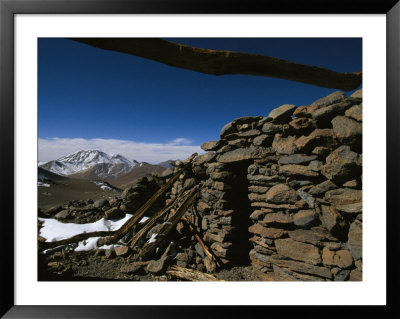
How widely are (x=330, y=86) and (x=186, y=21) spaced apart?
4.83ft

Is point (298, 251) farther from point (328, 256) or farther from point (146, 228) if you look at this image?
point (146, 228)

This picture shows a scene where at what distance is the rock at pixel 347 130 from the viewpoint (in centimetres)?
182

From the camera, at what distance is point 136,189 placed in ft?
15.3

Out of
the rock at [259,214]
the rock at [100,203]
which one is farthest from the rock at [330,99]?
the rock at [100,203]

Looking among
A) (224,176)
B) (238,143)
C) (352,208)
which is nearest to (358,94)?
(352,208)

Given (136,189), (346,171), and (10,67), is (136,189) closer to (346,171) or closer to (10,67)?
(10,67)

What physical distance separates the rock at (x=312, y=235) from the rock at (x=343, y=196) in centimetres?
38

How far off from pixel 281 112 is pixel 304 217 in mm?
1424

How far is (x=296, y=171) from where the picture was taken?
2338 millimetres

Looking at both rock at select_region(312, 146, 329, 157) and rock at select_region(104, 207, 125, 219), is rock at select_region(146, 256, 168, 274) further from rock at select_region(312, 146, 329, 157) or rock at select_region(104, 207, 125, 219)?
rock at select_region(312, 146, 329, 157)

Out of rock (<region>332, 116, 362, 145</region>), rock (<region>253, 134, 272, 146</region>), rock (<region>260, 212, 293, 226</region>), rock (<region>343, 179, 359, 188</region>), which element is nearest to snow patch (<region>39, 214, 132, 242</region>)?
rock (<region>260, 212, 293, 226</region>)

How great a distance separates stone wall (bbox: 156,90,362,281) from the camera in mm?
1921

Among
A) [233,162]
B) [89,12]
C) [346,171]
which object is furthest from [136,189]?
[346,171]

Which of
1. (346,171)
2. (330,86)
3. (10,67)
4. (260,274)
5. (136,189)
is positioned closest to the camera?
(10,67)
